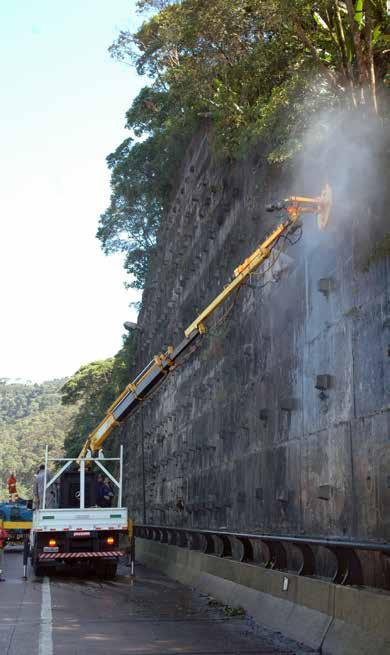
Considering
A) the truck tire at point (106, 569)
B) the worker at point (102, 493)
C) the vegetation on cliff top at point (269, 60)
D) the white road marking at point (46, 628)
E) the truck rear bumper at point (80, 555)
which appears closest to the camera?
the white road marking at point (46, 628)

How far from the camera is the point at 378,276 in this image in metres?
12.4

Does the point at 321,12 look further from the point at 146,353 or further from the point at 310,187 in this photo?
the point at 146,353

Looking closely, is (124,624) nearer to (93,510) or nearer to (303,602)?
(303,602)

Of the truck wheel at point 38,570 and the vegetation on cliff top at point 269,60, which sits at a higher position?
the vegetation on cliff top at point 269,60

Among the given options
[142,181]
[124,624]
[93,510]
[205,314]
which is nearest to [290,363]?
[205,314]

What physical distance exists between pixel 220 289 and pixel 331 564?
12.9m

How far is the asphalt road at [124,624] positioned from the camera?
996 cm

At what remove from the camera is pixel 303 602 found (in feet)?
34.9

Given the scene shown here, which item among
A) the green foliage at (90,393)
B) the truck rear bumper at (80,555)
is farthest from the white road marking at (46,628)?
the green foliage at (90,393)

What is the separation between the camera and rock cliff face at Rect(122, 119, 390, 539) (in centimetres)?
1261

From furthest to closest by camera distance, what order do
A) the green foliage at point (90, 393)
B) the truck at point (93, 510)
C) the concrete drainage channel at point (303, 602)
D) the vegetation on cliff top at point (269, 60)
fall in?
the green foliage at point (90, 393), the truck at point (93, 510), the vegetation on cliff top at point (269, 60), the concrete drainage channel at point (303, 602)

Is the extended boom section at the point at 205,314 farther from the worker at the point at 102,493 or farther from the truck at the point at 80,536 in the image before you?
the truck at the point at 80,536

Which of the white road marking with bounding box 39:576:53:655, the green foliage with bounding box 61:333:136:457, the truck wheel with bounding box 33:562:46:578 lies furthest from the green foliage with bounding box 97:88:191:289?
the white road marking with bounding box 39:576:53:655

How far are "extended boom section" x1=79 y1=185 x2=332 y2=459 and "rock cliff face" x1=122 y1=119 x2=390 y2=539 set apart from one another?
0.35m
